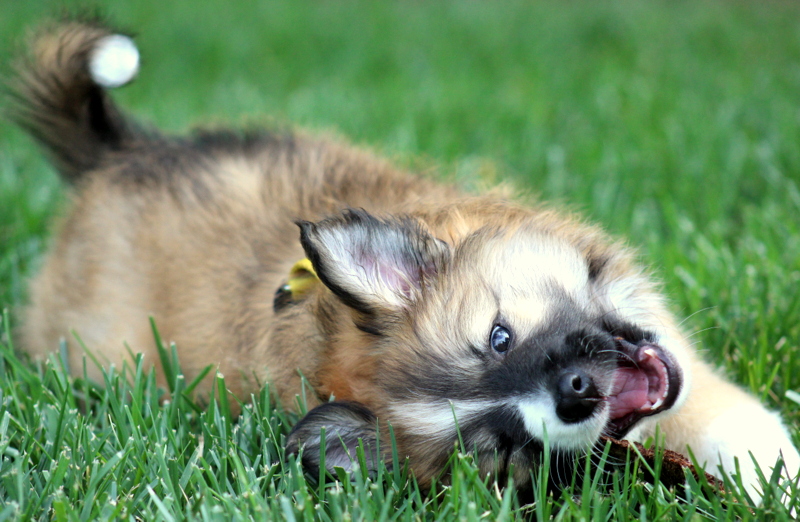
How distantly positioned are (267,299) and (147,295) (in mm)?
833

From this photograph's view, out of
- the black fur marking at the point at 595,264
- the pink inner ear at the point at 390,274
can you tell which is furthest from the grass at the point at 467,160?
the pink inner ear at the point at 390,274

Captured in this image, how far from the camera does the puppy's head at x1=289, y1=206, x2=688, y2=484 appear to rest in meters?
2.22

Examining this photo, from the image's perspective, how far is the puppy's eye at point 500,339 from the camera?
2.28 meters

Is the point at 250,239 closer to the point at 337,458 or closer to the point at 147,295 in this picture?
the point at 147,295

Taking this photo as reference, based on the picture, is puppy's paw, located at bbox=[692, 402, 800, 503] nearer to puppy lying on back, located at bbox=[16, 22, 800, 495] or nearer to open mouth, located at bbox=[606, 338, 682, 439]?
puppy lying on back, located at bbox=[16, 22, 800, 495]

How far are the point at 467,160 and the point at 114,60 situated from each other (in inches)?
105

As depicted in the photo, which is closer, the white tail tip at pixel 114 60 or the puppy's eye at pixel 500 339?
the puppy's eye at pixel 500 339

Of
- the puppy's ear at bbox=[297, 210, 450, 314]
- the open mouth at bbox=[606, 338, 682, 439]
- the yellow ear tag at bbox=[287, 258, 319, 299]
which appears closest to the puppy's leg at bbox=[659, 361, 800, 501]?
the open mouth at bbox=[606, 338, 682, 439]

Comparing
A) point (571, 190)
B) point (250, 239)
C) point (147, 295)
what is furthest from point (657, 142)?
point (147, 295)

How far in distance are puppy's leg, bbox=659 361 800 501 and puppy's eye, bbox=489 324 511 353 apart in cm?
68

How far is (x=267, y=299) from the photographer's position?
3010 mm

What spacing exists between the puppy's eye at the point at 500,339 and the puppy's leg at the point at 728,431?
0.68 metres

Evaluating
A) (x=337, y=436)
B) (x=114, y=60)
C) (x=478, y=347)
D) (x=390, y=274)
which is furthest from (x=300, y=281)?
(x=114, y=60)

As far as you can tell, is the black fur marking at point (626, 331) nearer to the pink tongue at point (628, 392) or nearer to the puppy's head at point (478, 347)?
the puppy's head at point (478, 347)
